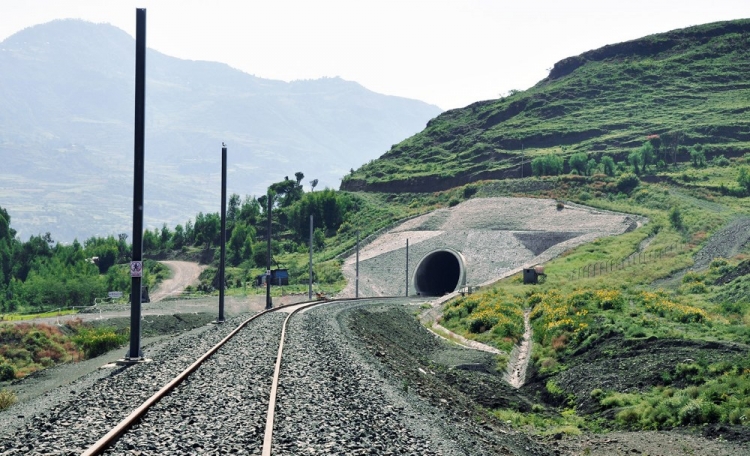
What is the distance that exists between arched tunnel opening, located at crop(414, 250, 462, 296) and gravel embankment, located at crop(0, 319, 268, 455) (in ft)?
207

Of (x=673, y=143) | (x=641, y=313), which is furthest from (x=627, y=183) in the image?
(x=641, y=313)

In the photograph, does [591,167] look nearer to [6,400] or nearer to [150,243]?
[150,243]

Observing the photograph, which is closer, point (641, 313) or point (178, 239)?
point (641, 313)

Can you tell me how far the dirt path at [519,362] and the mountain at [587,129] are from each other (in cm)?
10508

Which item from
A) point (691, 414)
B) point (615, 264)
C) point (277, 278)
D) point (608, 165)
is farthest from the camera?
point (608, 165)

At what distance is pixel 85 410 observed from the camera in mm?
14289

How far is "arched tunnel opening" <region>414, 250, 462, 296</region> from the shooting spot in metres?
84.8

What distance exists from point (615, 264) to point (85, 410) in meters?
63.2

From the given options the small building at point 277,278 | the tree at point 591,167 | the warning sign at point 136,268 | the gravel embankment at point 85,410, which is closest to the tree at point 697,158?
the tree at point 591,167

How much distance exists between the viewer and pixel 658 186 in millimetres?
117750

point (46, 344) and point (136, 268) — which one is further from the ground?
point (136, 268)

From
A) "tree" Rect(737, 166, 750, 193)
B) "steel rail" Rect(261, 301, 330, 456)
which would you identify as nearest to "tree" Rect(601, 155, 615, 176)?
"tree" Rect(737, 166, 750, 193)

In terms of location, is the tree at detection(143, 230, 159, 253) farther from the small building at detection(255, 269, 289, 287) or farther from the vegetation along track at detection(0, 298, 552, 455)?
the vegetation along track at detection(0, 298, 552, 455)

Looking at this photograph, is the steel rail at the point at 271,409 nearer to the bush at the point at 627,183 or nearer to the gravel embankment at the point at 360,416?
the gravel embankment at the point at 360,416
